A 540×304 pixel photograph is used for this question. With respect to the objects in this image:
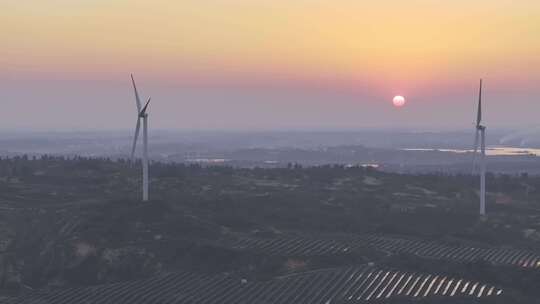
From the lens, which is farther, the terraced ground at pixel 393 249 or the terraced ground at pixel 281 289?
the terraced ground at pixel 393 249

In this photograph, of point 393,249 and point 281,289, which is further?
point 393,249

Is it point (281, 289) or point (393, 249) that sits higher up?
point (393, 249)

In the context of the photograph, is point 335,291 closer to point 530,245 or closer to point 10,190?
point 530,245

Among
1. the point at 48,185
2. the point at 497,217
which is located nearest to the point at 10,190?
the point at 48,185

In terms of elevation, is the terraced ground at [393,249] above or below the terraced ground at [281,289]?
above

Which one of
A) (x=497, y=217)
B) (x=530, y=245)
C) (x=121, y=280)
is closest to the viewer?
(x=121, y=280)
